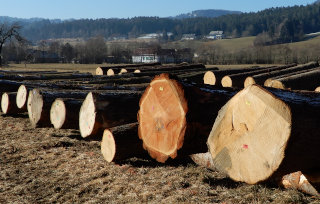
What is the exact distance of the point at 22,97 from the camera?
32.0 feet

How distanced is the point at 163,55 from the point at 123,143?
6014cm

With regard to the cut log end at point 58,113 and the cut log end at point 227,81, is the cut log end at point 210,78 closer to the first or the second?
the cut log end at point 227,81

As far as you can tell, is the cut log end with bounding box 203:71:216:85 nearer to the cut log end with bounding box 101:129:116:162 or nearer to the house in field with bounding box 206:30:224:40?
the cut log end with bounding box 101:129:116:162

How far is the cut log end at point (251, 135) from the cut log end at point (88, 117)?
9.59 feet

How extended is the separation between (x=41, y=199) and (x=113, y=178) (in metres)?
1.08

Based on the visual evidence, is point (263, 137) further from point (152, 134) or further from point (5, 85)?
point (5, 85)

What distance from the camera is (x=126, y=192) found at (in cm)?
473

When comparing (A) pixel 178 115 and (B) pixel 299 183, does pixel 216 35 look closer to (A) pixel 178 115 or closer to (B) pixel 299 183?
(A) pixel 178 115

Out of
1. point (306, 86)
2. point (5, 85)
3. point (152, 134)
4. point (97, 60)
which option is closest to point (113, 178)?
point (152, 134)

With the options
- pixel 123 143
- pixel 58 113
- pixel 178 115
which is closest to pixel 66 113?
pixel 58 113

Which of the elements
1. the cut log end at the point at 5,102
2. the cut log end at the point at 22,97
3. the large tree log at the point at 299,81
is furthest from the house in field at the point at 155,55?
the cut log end at the point at 22,97

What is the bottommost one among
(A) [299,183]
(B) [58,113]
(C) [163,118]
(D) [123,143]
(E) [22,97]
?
(A) [299,183]

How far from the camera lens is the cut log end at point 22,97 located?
9566 millimetres

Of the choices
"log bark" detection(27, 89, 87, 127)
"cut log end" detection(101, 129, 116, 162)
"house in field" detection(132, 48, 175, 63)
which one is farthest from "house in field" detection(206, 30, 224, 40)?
"cut log end" detection(101, 129, 116, 162)
